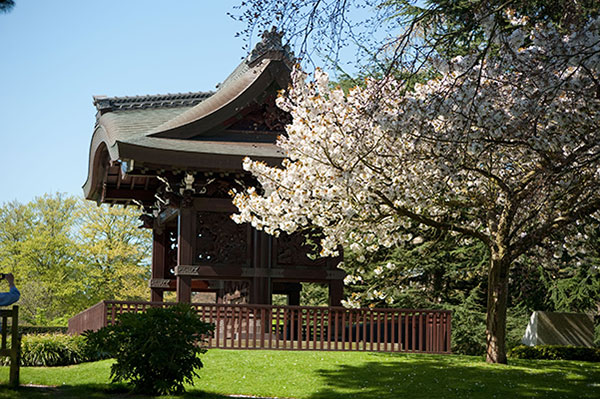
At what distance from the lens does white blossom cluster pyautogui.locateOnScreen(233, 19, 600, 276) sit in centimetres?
1123

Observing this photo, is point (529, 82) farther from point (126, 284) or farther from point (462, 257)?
point (126, 284)

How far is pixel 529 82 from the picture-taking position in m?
11.7

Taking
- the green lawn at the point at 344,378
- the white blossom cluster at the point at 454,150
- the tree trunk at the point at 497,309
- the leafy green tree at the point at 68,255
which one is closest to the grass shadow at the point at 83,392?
the green lawn at the point at 344,378

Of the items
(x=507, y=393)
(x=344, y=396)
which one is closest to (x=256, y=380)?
(x=344, y=396)

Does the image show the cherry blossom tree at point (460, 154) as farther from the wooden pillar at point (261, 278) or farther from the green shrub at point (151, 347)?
the green shrub at point (151, 347)

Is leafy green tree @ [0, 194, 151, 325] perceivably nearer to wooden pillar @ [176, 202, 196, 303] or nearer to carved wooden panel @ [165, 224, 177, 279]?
carved wooden panel @ [165, 224, 177, 279]

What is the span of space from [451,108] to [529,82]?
1.42m

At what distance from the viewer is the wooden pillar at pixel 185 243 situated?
56.5 feet

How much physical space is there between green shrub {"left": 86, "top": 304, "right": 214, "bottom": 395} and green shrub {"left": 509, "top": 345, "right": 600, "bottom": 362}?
34.3 ft

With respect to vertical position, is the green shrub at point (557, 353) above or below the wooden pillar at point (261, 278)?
below

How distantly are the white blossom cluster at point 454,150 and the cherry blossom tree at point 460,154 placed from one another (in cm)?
3

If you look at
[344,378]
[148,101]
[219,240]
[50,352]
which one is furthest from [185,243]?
[344,378]

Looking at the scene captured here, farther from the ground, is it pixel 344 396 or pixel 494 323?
pixel 494 323

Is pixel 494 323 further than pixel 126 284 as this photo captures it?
No
